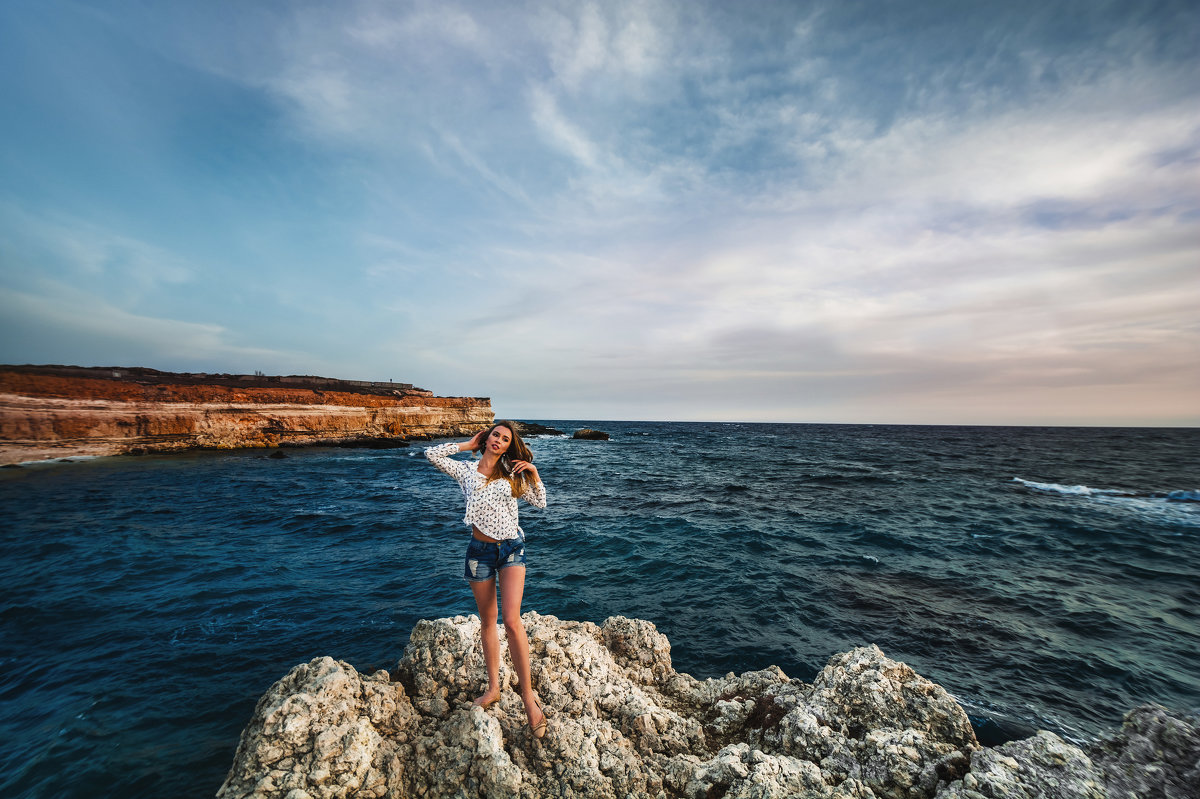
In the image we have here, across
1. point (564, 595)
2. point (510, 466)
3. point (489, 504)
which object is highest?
point (510, 466)

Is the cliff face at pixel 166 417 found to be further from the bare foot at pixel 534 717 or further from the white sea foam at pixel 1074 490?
the white sea foam at pixel 1074 490

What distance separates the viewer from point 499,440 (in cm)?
411

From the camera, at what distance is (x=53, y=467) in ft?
88.5

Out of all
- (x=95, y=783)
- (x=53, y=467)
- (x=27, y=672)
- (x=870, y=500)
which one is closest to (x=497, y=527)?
(x=95, y=783)

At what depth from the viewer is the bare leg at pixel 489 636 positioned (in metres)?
3.98

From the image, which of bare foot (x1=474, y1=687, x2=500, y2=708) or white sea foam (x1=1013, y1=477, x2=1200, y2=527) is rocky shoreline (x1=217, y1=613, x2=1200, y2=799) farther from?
white sea foam (x1=1013, y1=477, x2=1200, y2=527)

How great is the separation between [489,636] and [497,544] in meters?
→ 0.83

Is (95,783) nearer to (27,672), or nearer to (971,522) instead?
(27,672)

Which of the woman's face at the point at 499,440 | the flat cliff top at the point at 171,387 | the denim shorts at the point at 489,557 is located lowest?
the denim shorts at the point at 489,557

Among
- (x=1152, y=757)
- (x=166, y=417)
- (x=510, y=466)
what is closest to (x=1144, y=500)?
(x=1152, y=757)

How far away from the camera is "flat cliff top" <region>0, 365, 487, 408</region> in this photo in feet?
99.4

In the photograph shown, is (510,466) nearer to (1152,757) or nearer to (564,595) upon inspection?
(1152,757)

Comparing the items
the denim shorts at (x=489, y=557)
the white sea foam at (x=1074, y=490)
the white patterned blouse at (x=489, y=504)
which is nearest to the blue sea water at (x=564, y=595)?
the white sea foam at (x=1074, y=490)

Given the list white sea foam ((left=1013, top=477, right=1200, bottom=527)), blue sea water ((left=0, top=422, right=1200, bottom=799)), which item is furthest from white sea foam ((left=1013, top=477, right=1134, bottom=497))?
blue sea water ((left=0, top=422, right=1200, bottom=799))
